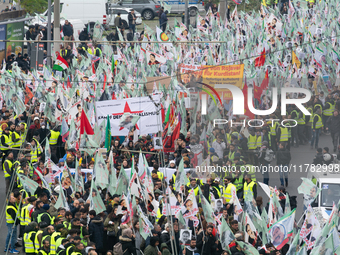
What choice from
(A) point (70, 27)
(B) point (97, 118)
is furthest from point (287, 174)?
(A) point (70, 27)

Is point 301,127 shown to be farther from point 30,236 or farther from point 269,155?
point 30,236

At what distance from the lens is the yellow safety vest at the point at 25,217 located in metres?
14.7

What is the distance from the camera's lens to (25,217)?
14.7 meters

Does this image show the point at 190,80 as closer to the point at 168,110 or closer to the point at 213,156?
the point at 168,110

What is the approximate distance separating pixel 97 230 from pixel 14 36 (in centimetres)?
2054

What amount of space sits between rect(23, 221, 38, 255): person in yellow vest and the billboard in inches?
768

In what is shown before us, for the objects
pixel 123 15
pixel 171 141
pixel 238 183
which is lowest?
pixel 238 183

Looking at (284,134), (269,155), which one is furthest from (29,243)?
(284,134)

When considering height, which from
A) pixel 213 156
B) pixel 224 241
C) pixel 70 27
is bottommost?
pixel 224 241

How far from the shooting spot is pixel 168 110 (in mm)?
20812

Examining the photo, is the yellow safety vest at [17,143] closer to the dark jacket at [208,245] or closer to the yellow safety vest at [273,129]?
the yellow safety vest at [273,129]

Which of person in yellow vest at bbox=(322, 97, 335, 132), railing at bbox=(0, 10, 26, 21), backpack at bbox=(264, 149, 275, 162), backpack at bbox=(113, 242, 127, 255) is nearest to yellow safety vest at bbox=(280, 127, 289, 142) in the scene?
backpack at bbox=(264, 149, 275, 162)

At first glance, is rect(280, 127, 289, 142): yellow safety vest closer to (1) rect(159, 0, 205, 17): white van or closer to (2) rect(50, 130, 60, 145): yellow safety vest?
(2) rect(50, 130, 60, 145): yellow safety vest

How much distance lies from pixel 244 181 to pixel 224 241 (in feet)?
10.8
